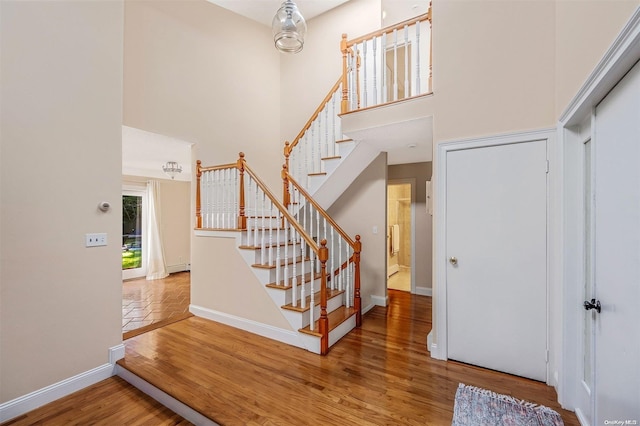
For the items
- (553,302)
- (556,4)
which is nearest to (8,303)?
(553,302)

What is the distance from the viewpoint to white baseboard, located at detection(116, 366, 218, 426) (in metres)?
1.88

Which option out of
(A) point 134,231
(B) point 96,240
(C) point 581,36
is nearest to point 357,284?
(B) point 96,240

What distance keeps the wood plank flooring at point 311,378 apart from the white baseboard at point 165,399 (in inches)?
1.4

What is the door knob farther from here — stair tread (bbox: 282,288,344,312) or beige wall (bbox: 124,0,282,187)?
beige wall (bbox: 124,0,282,187)

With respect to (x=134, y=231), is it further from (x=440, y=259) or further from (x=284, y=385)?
(x=440, y=259)

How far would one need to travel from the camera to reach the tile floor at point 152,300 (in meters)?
3.63

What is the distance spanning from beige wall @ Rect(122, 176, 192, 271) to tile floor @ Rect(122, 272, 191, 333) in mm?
702

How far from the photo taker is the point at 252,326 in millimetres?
3154

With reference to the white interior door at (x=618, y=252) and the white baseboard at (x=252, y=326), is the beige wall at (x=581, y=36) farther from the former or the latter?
the white baseboard at (x=252, y=326)

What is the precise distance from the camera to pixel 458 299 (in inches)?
97.2

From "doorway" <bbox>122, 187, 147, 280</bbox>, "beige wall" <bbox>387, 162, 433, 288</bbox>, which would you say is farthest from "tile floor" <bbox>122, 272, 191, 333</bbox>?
"beige wall" <bbox>387, 162, 433, 288</bbox>

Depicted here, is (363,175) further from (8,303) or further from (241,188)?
(8,303)

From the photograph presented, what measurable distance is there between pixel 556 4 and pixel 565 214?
5.18 feet

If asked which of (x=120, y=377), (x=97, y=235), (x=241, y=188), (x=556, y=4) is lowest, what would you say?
(x=120, y=377)
